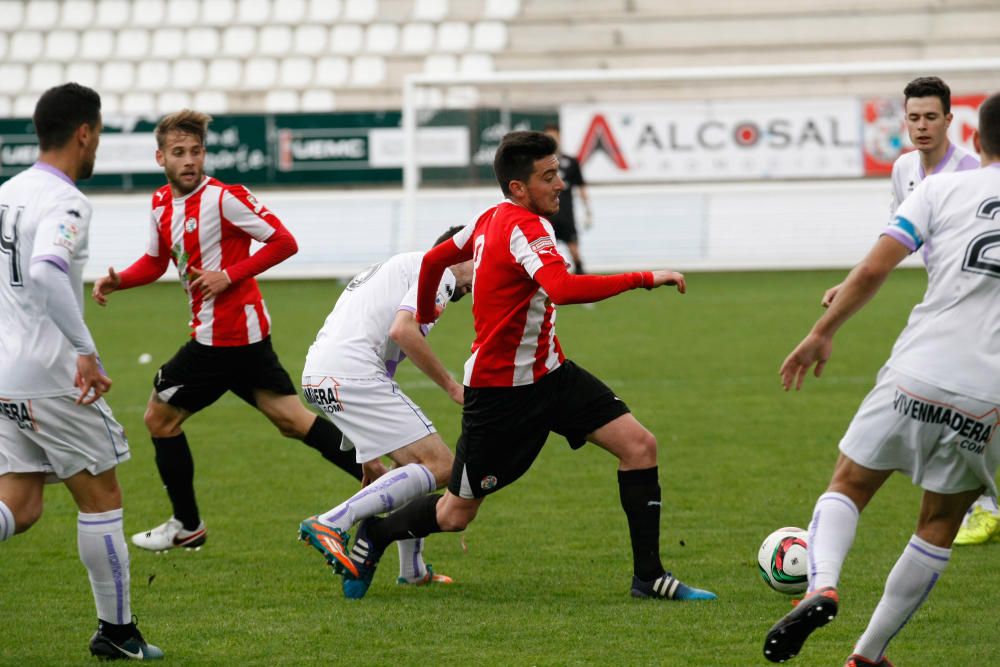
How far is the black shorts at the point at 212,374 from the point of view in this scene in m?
6.99

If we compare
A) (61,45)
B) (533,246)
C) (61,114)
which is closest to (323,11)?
(61,45)

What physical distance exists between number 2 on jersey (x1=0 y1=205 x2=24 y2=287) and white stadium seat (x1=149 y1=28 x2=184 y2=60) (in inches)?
1024

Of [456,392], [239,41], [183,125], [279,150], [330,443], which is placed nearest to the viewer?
[456,392]

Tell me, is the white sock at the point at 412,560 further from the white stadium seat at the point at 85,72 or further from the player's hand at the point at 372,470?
the white stadium seat at the point at 85,72

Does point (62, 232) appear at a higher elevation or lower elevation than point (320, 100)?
higher

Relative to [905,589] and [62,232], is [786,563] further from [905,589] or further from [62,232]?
[62,232]

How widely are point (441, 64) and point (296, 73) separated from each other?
324 cm

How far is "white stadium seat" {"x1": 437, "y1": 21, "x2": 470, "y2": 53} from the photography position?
2825 centimetres

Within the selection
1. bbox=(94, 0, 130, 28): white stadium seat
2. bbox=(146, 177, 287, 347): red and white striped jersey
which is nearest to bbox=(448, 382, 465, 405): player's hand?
bbox=(146, 177, 287, 347): red and white striped jersey

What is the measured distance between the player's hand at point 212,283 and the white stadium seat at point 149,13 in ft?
82.1

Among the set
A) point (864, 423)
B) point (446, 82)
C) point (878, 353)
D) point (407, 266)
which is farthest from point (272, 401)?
point (446, 82)

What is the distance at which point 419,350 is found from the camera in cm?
595

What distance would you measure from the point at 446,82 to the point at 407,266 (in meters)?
14.9

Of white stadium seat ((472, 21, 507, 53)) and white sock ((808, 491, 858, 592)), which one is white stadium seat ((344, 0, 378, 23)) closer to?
white stadium seat ((472, 21, 507, 53))
